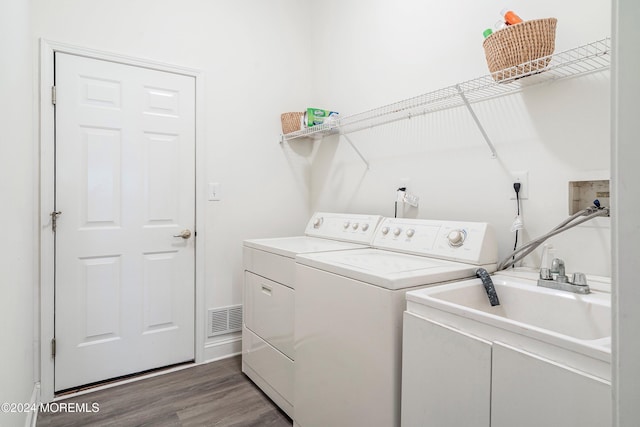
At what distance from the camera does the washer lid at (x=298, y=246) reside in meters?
1.80

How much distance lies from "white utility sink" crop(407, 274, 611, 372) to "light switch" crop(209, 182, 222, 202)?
5.61 feet

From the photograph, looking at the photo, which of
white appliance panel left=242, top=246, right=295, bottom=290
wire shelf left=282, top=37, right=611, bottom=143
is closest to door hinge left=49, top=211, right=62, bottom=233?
white appliance panel left=242, top=246, right=295, bottom=290

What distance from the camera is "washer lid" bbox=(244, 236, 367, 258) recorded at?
5.91 feet

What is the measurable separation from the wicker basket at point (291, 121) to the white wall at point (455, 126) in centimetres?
29

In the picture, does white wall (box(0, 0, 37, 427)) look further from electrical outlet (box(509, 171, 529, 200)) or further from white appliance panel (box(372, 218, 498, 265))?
electrical outlet (box(509, 171, 529, 200))

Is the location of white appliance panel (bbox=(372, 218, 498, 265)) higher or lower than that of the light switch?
lower

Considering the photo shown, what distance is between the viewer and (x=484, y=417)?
0.88 meters

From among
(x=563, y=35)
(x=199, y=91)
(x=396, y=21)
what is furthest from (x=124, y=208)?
(x=563, y=35)

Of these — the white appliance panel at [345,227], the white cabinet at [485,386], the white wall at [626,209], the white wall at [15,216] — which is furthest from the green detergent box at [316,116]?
the white wall at [626,209]

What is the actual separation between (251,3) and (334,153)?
1261 mm

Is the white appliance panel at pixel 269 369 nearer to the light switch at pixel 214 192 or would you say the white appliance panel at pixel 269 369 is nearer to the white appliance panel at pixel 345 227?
the white appliance panel at pixel 345 227

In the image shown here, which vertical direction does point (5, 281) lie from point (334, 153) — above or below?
below

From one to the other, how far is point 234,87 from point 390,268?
73.5 inches

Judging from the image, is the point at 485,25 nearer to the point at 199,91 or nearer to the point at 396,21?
the point at 396,21
